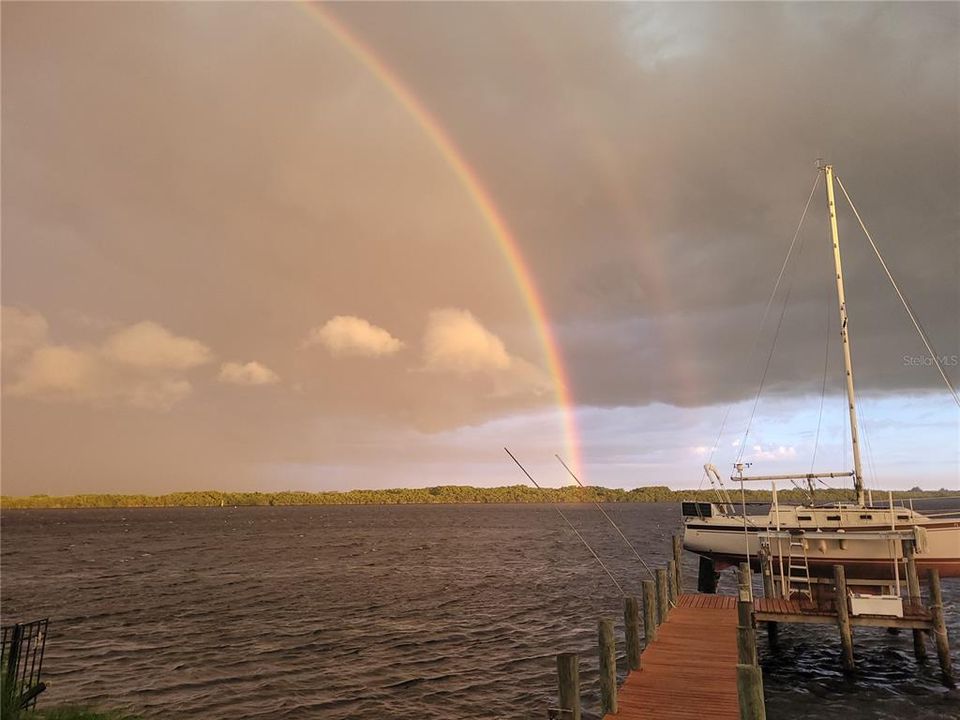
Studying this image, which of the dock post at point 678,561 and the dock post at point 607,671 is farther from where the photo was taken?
the dock post at point 678,561

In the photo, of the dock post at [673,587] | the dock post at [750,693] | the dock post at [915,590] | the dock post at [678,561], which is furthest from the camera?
the dock post at [678,561]

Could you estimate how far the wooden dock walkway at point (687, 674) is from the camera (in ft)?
42.2

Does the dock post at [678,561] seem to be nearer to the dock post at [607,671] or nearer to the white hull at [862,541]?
the white hull at [862,541]

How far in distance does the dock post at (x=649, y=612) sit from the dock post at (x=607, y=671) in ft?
16.7

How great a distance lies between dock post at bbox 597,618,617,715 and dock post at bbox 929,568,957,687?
452 inches

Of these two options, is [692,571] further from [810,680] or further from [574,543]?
[574,543]

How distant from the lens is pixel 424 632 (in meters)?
32.1

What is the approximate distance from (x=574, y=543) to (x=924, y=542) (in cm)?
7064

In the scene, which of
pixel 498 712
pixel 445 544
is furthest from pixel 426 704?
pixel 445 544

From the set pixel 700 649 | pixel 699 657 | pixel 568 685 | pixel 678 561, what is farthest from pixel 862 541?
pixel 568 685

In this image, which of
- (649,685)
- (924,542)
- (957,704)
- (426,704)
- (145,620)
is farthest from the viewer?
(145,620)

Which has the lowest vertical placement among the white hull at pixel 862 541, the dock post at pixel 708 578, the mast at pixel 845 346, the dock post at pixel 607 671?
the dock post at pixel 708 578

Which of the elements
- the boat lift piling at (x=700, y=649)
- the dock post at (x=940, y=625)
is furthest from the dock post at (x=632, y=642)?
the dock post at (x=940, y=625)

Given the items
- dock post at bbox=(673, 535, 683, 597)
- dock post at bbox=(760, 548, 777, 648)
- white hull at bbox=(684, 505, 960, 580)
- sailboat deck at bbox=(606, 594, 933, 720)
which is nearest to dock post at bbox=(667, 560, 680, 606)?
sailboat deck at bbox=(606, 594, 933, 720)
